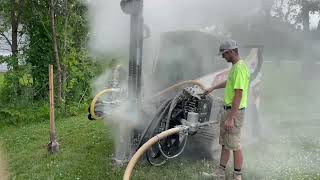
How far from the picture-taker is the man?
16.4ft

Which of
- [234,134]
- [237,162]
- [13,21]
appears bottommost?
[237,162]

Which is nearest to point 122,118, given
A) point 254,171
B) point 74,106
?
point 254,171

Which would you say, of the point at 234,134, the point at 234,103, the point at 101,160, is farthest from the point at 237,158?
the point at 101,160

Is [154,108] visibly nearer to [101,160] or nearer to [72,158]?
[101,160]

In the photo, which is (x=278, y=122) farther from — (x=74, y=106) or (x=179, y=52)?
(x=74, y=106)

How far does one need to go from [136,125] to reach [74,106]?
21.5ft

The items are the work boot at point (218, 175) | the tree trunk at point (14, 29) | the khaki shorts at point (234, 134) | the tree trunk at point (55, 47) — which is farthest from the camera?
the tree trunk at point (14, 29)

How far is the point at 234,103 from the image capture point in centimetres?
497

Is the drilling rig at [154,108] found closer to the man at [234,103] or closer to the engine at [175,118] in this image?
the engine at [175,118]

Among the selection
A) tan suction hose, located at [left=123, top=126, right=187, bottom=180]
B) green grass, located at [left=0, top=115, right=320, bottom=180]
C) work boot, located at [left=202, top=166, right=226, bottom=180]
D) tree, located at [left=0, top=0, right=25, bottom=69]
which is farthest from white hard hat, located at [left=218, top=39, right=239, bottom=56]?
tree, located at [left=0, top=0, right=25, bottom=69]

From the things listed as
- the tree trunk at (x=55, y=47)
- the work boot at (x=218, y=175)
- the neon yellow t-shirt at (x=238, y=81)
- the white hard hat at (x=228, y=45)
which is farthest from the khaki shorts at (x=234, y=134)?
the tree trunk at (x=55, y=47)

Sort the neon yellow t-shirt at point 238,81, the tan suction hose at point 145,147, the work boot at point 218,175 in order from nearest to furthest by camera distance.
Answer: the tan suction hose at point 145,147
the neon yellow t-shirt at point 238,81
the work boot at point 218,175

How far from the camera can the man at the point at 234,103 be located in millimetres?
4984

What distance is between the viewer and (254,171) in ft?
19.1
